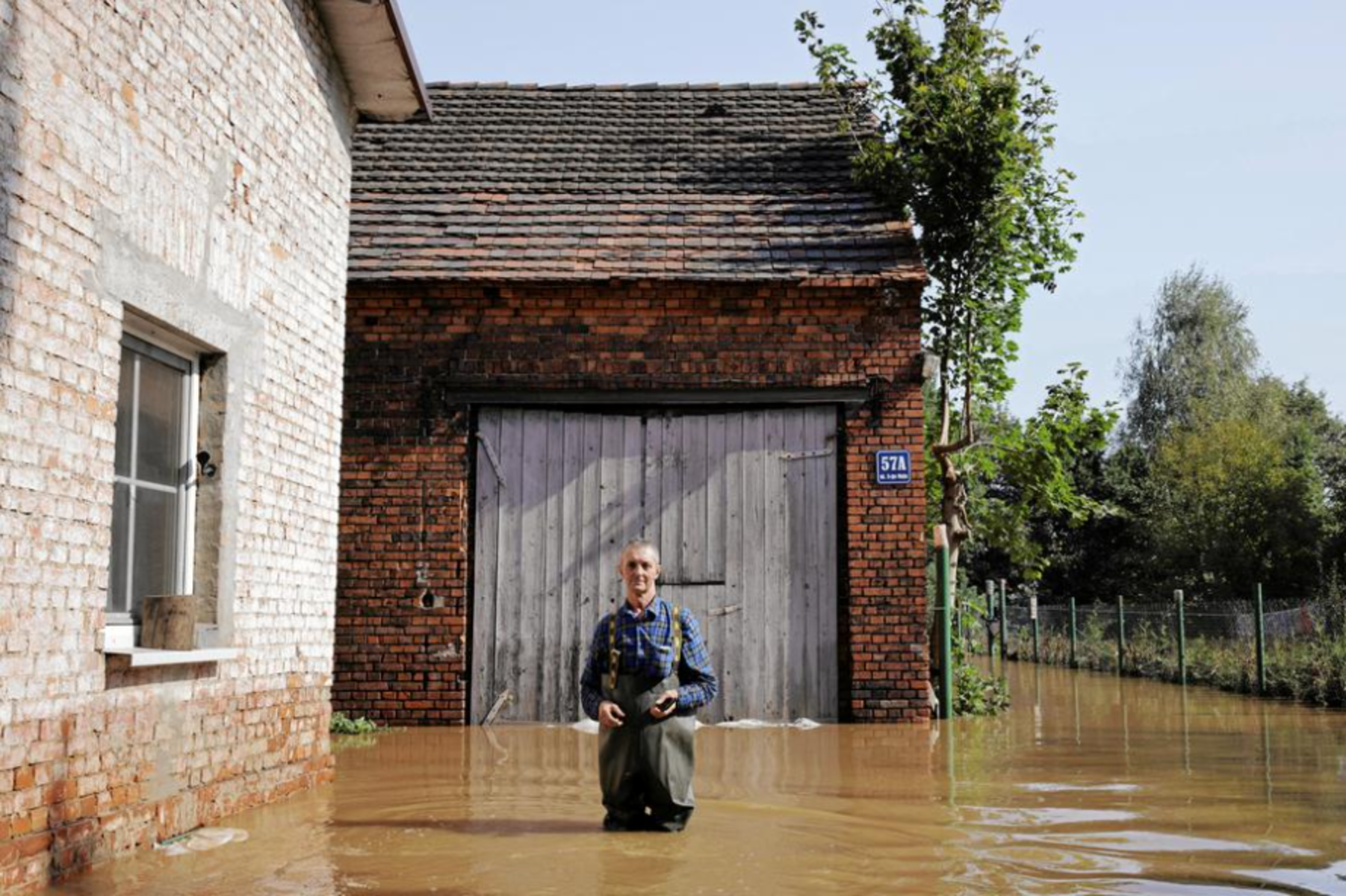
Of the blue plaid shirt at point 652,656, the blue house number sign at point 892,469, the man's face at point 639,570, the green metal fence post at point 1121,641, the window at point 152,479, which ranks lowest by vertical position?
the green metal fence post at point 1121,641

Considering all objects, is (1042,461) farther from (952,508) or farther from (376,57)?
(376,57)

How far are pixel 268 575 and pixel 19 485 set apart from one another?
2.89 m

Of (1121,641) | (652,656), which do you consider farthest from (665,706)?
(1121,641)

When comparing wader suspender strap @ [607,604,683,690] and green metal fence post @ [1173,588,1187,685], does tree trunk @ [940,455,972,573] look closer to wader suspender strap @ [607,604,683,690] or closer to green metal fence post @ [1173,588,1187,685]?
green metal fence post @ [1173,588,1187,685]

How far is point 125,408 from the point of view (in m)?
7.02

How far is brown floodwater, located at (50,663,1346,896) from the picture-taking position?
6.07 m

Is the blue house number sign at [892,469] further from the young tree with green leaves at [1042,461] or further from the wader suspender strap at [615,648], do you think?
the wader suspender strap at [615,648]

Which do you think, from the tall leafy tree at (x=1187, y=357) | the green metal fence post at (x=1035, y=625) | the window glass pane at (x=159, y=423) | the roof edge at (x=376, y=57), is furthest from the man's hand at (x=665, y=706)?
the tall leafy tree at (x=1187, y=357)

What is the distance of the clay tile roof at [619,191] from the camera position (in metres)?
13.5

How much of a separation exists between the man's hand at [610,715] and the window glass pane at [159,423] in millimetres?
2579

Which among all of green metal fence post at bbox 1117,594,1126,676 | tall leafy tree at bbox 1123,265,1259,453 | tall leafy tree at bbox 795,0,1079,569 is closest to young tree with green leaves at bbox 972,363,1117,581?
tall leafy tree at bbox 795,0,1079,569

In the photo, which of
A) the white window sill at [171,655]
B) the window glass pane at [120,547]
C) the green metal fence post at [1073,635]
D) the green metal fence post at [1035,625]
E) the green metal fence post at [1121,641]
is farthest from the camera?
the green metal fence post at [1035,625]

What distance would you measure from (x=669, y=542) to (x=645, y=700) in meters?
6.19

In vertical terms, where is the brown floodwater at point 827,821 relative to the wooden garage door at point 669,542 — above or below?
below
